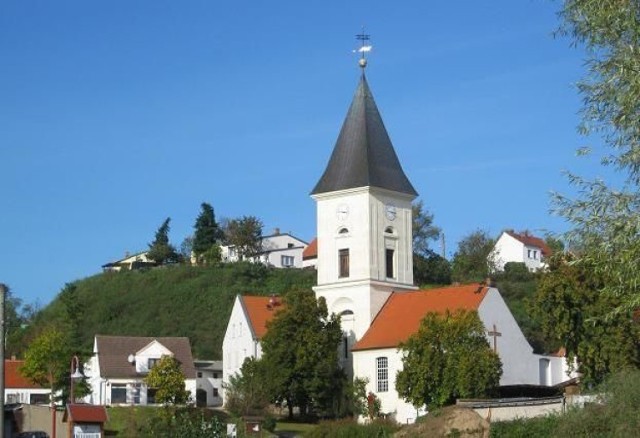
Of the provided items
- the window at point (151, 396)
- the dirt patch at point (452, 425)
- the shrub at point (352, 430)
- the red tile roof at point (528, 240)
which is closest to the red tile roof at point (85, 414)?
the shrub at point (352, 430)

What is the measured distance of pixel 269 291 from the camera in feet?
335

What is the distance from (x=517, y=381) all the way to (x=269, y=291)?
140 ft

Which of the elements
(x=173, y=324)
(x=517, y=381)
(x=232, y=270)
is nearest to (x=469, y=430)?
(x=517, y=381)

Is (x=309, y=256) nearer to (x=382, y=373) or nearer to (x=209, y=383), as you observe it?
(x=209, y=383)

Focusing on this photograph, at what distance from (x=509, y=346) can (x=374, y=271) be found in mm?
8889

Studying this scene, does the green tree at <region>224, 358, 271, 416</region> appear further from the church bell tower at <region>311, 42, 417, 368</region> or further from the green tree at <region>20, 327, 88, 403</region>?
the green tree at <region>20, 327, 88, 403</region>

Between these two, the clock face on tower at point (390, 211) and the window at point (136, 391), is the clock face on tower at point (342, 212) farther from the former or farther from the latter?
the window at point (136, 391)

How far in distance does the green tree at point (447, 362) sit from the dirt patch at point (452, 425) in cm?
1017

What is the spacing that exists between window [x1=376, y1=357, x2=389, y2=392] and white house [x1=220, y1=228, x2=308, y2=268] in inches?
2308

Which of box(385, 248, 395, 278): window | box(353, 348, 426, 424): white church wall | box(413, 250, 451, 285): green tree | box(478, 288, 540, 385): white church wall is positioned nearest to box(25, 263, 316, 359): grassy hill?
box(413, 250, 451, 285): green tree

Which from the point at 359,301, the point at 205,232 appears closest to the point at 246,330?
the point at 359,301

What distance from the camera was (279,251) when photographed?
13000 centimetres

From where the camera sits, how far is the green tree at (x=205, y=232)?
122062 millimetres

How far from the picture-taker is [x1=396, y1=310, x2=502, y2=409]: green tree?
54812 mm
